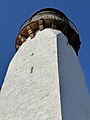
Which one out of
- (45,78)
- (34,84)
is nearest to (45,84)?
Answer: (45,78)

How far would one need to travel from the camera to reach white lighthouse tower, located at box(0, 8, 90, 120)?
10766 millimetres

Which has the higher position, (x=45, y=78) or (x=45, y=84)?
(x=45, y=78)

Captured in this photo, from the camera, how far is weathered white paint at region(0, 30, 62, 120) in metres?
10.7

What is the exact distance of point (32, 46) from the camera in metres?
15.9

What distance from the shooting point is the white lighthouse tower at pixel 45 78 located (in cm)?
1077

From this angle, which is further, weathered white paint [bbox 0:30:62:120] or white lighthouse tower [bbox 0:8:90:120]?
white lighthouse tower [bbox 0:8:90:120]

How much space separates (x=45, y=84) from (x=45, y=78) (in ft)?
1.51

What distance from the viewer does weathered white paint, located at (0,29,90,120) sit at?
10664 millimetres

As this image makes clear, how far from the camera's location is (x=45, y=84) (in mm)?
11914

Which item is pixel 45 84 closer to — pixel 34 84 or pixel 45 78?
pixel 45 78

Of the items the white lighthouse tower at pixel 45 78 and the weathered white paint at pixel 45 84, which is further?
the white lighthouse tower at pixel 45 78

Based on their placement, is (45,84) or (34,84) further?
(34,84)

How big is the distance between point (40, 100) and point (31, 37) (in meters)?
6.50

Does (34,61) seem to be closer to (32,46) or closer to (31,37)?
(32,46)
